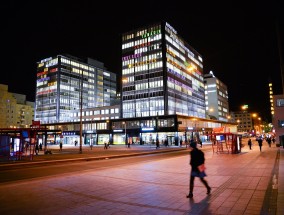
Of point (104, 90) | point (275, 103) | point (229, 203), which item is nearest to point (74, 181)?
point (229, 203)

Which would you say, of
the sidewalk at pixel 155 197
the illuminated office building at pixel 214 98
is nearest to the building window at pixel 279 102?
the sidewalk at pixel 155 197

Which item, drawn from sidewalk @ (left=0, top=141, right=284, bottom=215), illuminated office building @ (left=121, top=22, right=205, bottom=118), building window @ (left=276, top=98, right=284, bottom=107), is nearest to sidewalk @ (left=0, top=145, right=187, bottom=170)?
sidewalk @ (left=0, top=141, right=284, bottom=215)

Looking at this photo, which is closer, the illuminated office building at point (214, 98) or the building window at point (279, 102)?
the building window at point (279, 102)

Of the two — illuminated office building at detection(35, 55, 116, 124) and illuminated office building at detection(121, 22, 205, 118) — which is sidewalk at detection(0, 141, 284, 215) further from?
illuminated office building at detection(35, 55, 116, 124)

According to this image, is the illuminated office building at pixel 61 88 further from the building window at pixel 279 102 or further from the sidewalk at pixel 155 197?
the sidewalk at pixel 155 197

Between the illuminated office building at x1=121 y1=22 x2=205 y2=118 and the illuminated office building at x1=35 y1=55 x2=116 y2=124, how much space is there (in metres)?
36.7

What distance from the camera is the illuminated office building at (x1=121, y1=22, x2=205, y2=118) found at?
8600 cm

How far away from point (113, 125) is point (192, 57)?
51677mm

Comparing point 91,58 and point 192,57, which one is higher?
point 91,58

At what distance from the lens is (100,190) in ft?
32.0

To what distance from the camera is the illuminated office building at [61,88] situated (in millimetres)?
125188

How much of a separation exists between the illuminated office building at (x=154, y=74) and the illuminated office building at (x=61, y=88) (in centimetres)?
3671

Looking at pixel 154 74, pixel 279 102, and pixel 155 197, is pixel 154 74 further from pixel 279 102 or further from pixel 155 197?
pixel 155 197

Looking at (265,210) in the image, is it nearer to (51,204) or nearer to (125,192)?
(125,192)
